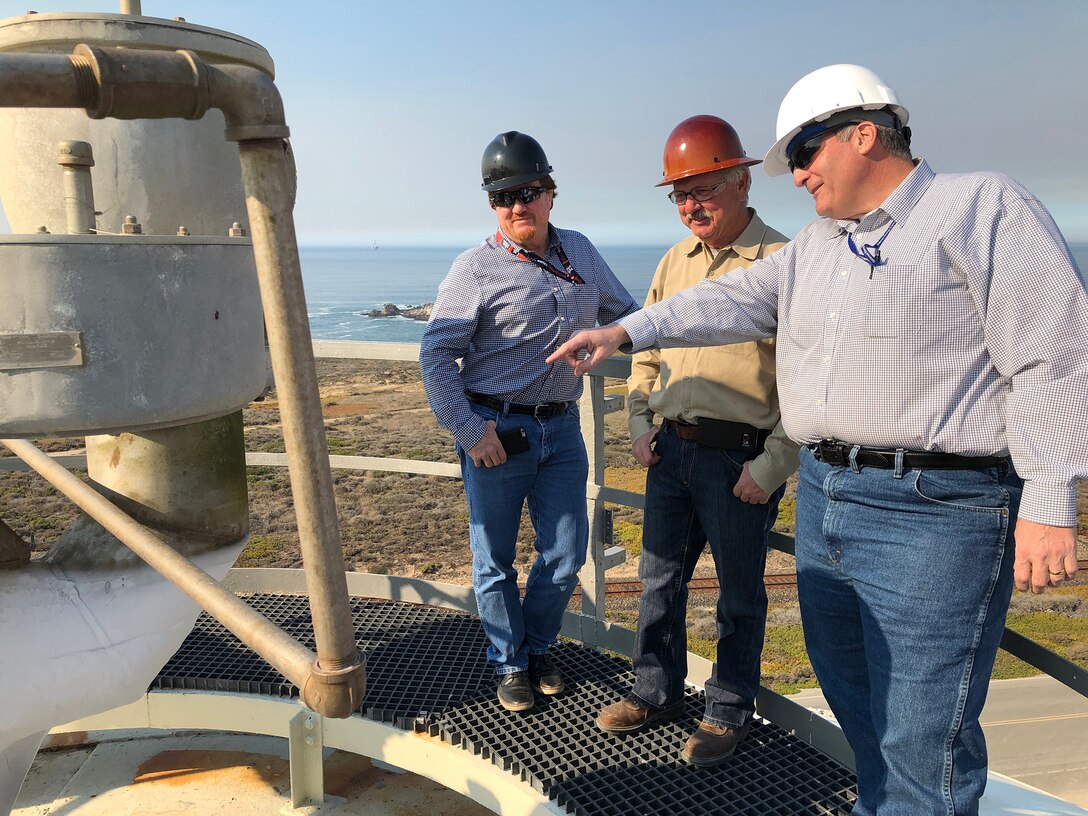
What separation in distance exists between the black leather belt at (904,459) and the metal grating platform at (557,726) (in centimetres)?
118

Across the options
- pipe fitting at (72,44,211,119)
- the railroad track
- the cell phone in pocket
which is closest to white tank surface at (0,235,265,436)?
pipe fitting at (72,44,211,119)

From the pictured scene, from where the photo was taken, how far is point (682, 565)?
9.23 feet

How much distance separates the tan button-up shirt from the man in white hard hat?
36cm

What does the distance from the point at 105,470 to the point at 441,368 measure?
1051 mm

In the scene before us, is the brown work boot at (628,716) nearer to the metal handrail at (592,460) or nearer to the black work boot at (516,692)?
the black work boot at (516,692)

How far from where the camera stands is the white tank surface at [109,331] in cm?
157

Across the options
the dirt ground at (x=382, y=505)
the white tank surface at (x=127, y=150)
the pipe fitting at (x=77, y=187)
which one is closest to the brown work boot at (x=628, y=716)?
the white tank surface at (x=127, y=150)

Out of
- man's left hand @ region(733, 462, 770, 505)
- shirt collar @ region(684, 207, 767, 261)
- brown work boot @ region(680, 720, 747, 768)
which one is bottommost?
brown work boot @ region(680, 720, 747, 768)

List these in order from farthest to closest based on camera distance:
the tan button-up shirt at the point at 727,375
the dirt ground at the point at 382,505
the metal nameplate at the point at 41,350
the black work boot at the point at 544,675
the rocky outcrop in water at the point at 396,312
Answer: the rocky outcrop in water at the point at 396,312, the dirt ground at the point at 382,505, the black work boot at the point at 544,675, the tan button-up shirt at the point at 727,375, the metal nameplate at the point at 41,350

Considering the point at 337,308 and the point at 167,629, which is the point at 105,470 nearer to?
the point at 167,629

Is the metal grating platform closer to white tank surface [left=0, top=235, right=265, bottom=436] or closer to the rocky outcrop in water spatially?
white tank surface [left=0, top=235, right=265, bottom=436]

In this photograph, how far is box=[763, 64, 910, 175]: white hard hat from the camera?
194cm

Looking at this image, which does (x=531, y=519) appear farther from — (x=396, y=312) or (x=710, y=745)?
(x=396, y=312)

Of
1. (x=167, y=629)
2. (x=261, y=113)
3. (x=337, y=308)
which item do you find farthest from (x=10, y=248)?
(x=337, y=308)
